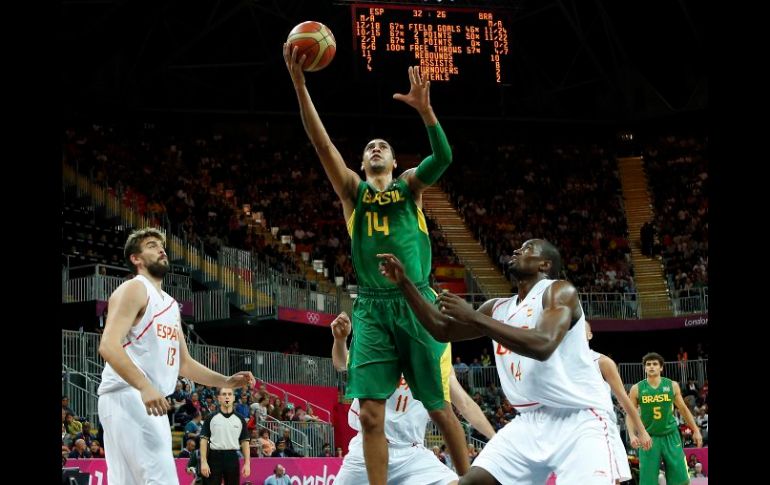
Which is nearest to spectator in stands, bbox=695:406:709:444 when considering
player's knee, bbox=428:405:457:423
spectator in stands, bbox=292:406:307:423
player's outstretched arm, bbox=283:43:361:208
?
spectator in stands, bbox=292:406:307:423

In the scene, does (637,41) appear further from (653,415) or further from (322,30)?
(322,30)

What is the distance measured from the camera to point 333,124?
124ft

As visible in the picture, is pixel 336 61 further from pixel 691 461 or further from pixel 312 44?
pixel 312 44

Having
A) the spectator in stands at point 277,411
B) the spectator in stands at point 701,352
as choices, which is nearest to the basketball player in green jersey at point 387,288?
the spectator in stands at point 277,411

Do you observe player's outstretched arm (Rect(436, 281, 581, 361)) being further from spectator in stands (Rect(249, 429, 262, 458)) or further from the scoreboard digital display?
the scoreboard digital display

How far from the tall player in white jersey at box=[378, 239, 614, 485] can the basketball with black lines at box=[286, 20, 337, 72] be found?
2.38 metres

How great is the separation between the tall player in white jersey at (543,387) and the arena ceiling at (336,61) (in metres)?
24.1

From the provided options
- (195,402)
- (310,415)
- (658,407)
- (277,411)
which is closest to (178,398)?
(195,402)

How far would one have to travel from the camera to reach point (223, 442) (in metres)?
15.1

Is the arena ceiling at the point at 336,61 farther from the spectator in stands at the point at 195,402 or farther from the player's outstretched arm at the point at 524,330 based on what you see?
the player's outstretched arm at the point at 524,330

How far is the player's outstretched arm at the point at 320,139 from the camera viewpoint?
8445mm

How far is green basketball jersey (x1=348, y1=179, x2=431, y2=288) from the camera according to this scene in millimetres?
8461

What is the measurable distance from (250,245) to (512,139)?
13512 mm

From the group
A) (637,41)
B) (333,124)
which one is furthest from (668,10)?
(333,124)
